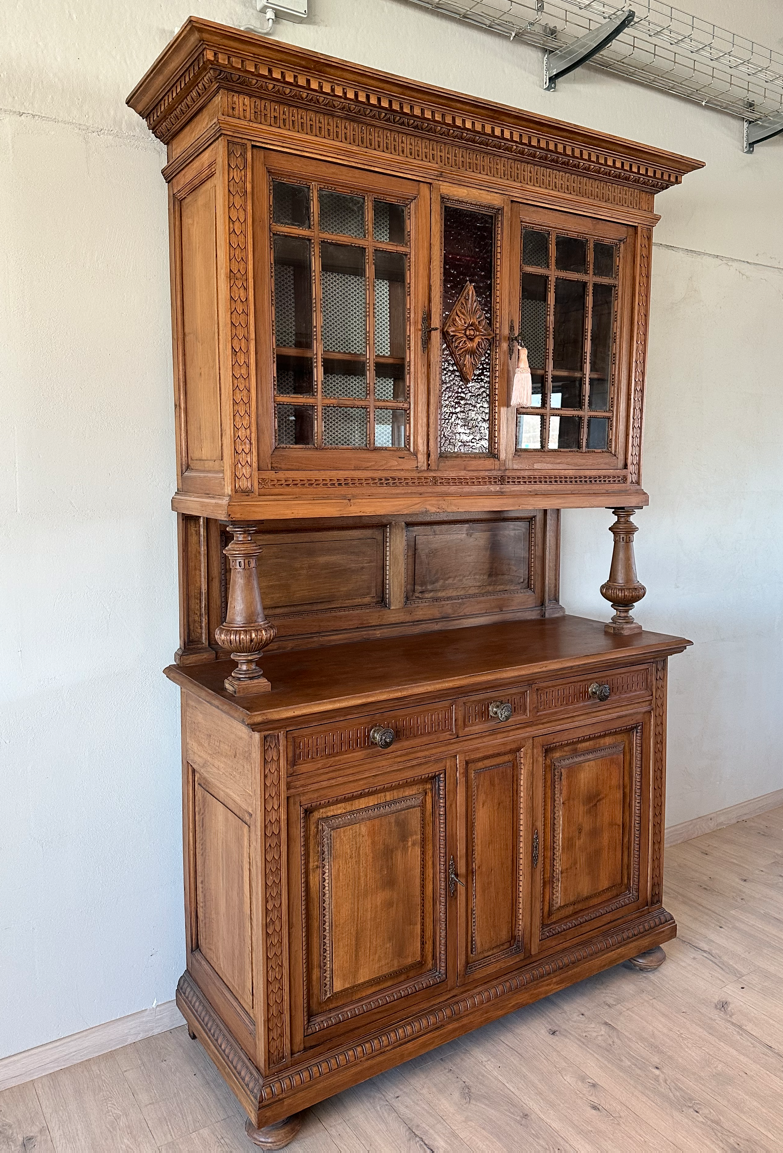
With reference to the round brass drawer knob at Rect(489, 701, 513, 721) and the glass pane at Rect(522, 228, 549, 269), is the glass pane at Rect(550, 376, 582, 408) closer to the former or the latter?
the glass pane at Rect(522, 228, 549, 269)

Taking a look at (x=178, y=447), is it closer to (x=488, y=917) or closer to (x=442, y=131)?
(x=442, y=131)

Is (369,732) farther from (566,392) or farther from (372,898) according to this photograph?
(566,392)

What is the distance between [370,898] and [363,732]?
0.41 meters

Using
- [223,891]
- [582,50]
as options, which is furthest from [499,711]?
[582,50]

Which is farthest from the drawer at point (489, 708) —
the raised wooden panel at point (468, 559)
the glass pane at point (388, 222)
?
the glass pane at point (388, 222)

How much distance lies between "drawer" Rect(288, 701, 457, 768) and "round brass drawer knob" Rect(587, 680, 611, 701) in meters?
0.48

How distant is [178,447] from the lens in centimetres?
206

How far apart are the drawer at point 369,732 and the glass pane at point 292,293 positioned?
2.79 feet

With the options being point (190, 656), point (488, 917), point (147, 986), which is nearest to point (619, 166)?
point (190, 656)

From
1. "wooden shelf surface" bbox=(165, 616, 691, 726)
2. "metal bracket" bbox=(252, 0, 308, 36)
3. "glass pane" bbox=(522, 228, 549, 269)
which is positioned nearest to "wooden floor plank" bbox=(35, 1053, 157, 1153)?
"wooden shelf surface" bbox=(165, 616, 691, 726)

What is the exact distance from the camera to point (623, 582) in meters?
2.54

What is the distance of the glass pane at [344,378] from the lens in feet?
6.14

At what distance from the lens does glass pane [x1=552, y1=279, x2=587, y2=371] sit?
7.36ft

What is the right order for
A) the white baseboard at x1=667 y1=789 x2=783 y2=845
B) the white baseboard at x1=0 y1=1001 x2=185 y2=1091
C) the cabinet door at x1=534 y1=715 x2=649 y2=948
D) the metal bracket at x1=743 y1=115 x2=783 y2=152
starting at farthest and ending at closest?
the white baseboard at x1=667 y1=789 x2=783 y2=845, the metal bracket at x1=743 y1=115 x2=783 y2=152, the cabinet door at x1=534 y1=715 x2=649 y2=948, the white baseboard at x1=0 y1=1001 x2=185 y2=1091
